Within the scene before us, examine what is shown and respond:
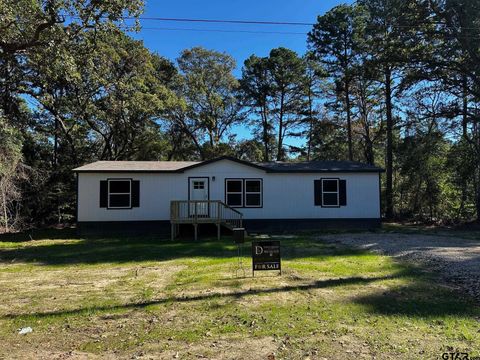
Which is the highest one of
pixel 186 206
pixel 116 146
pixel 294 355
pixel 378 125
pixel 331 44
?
pixel 331 44

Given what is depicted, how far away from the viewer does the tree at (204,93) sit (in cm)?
3375

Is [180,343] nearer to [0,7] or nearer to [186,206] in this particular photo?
[0,7]

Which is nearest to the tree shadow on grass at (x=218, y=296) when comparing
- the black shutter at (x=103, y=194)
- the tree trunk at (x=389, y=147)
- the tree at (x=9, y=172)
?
the black shutter at (x=103, y=194)

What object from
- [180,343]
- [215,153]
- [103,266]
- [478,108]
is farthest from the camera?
[215,153]

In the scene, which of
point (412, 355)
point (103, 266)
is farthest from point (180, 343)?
point (103, 266)

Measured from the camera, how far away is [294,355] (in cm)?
409

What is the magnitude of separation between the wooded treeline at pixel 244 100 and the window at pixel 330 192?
7946mm

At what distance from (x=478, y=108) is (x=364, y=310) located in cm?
1992

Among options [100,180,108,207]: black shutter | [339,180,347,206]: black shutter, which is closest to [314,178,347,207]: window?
[339,180,347,206]: black shutter

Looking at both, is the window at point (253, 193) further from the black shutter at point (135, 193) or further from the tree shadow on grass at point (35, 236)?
the tree shadow on grass at point (35, 236)

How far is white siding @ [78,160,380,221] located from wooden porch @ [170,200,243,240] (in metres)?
0.85

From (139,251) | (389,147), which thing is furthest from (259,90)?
(139,251)

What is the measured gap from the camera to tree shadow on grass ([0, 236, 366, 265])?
10690 millimetres

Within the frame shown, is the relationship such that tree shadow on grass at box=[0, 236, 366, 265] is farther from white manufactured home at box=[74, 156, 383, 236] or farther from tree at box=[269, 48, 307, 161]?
tree at box=[269, 48, 307, 161]
